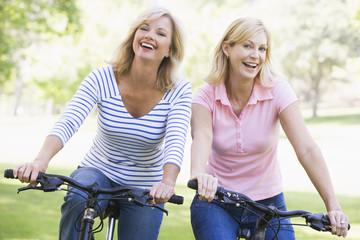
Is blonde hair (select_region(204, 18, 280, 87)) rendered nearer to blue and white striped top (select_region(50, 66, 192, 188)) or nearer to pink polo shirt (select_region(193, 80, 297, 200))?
pink polo shirt (select_region(193, 80, 297, 200))

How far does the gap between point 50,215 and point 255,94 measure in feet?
20.3

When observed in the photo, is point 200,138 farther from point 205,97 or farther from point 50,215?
point 50,215

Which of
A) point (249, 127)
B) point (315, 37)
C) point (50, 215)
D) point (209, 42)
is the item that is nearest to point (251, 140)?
point (249, 127)

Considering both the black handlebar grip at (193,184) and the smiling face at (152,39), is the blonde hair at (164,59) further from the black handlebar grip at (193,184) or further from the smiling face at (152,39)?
the black handlebar grip at (193,184)

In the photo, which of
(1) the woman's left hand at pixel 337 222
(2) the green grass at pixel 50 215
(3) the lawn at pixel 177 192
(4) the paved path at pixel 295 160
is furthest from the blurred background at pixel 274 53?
(1) the woman's left hand at pixel 337 222

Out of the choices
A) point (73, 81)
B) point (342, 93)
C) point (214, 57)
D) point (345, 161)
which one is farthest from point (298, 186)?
point (342, 93)

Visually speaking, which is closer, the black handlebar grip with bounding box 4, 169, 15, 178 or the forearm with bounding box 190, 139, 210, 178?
the black handlebar grip with bounding box 4, 169, 15, 178

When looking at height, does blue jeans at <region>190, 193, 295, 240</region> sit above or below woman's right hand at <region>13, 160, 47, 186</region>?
below

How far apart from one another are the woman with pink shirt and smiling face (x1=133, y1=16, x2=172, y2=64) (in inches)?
15.1

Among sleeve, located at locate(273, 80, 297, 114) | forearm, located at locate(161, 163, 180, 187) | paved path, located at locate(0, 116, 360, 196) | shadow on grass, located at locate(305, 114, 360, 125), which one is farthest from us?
shadow on grass, located at locate(305, 114, 360, 125)

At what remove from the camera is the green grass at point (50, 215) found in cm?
748

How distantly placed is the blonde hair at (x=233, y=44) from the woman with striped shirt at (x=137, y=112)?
0.79ft

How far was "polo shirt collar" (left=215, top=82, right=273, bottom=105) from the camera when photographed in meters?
3.52

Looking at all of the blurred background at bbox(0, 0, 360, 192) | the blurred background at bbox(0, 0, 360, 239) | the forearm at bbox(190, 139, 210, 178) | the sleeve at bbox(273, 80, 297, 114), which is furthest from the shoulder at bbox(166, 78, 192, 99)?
the blurred background at bbox(0, 0, 360, 192)
